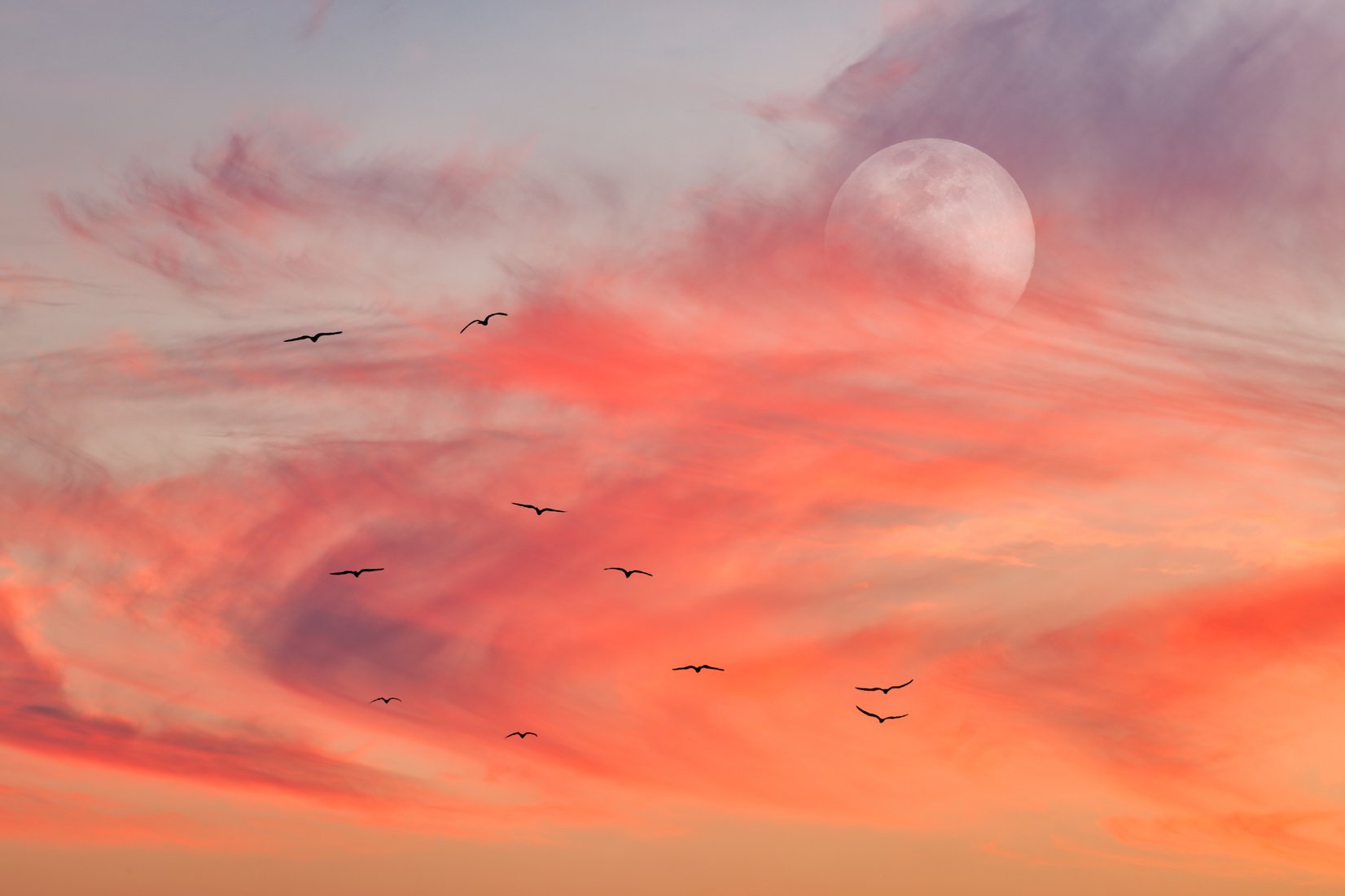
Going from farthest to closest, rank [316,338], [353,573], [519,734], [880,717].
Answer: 1. [519,734]
2. [880,717]
3. [353,573]
4. [316,338]

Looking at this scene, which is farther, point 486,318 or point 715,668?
point 715,668

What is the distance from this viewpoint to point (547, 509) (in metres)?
148

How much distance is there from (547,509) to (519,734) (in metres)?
50.7

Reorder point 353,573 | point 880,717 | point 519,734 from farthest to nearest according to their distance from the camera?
point 519,734, point 880,717, point 353,573

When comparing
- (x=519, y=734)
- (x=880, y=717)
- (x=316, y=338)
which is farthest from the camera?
(x=519, y=734)

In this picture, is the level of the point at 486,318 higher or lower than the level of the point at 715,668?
higher

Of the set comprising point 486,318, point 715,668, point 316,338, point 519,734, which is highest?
point 486,318

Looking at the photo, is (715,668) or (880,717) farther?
(880,717)

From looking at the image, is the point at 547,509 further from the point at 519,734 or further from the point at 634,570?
the point at 519,734

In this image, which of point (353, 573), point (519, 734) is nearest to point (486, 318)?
point (353, 573)

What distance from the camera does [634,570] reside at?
168 meters

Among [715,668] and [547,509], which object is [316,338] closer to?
[547,509]

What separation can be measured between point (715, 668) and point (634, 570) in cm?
1527

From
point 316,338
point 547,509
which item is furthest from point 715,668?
point 316,338
